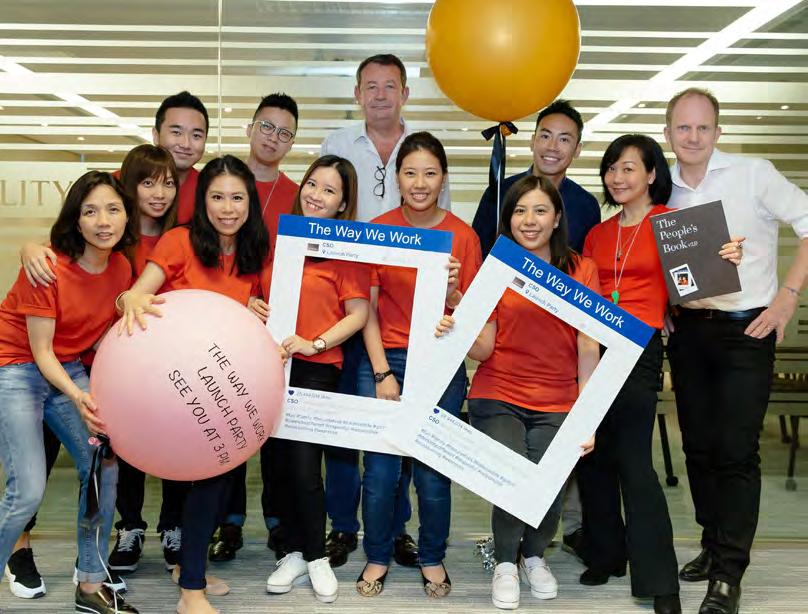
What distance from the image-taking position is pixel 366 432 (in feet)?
9.09

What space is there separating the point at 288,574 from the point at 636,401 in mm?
1383

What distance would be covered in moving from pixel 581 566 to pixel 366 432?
1110 mm

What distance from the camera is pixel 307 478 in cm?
277

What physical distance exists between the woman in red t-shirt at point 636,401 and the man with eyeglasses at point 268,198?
1.26m

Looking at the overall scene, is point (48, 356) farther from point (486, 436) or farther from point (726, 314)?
point (726, 314)

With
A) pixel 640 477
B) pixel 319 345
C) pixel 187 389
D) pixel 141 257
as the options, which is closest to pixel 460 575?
pixel 640 477

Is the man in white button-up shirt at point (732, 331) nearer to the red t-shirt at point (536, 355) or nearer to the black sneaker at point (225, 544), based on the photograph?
the red t-shirt at point (536, 355)

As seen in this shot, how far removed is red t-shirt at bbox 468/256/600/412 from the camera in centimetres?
274

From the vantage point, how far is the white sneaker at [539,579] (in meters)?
2.82

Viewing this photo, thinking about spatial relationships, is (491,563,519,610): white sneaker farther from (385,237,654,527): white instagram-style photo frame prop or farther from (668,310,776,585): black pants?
(668,310,776,585): black pants

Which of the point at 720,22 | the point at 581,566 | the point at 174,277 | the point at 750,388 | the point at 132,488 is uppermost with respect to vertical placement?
the point at 720,22

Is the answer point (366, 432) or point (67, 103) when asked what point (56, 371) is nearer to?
point (366, 432)

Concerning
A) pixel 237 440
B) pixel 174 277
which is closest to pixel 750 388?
pixel 237 440

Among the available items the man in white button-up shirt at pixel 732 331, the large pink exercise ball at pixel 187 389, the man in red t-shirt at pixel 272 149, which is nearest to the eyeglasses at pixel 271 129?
the man in red t-shirt at pixel 272 149
